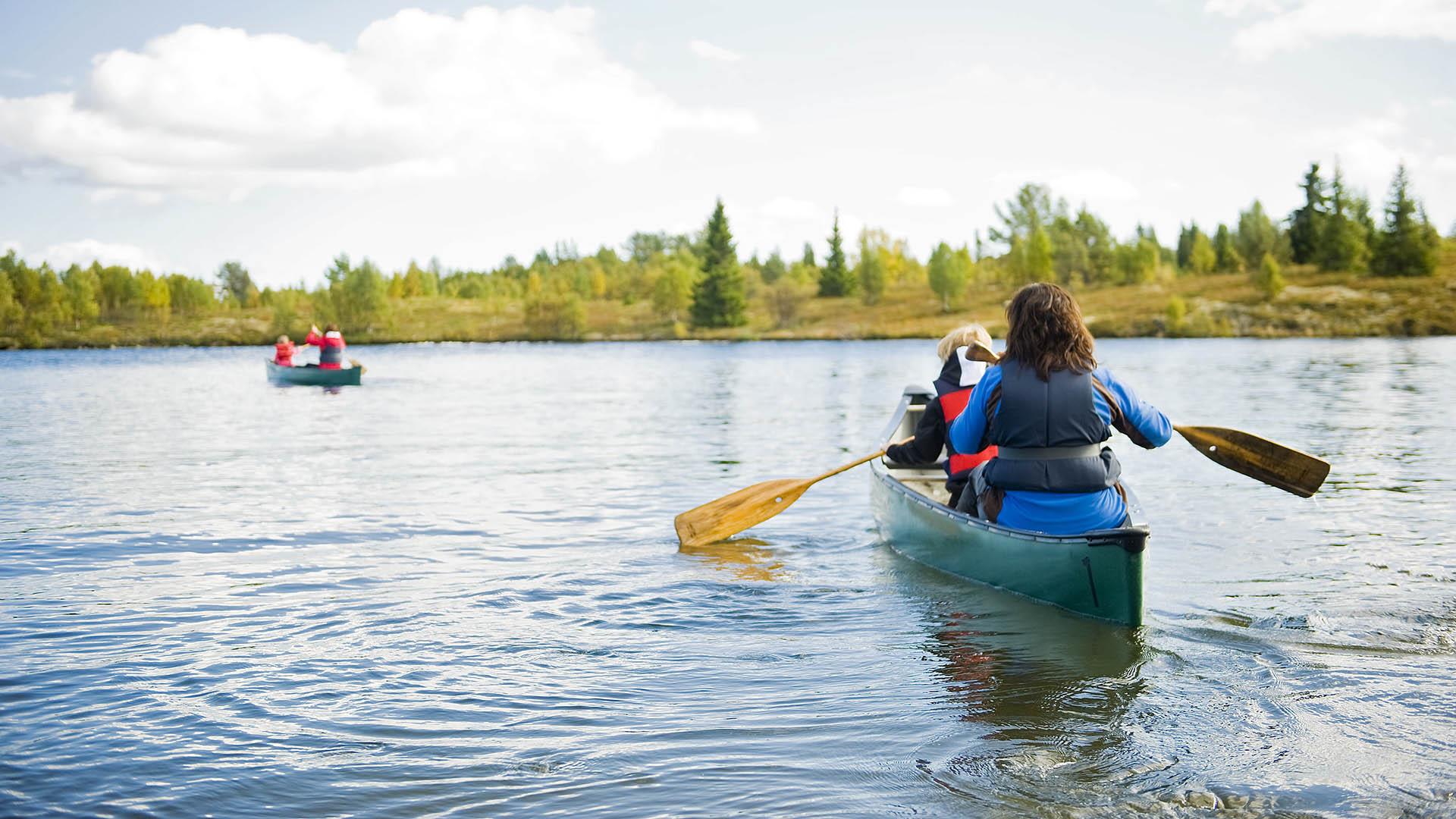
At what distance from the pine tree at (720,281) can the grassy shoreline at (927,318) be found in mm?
1199

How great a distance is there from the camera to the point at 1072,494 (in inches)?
270

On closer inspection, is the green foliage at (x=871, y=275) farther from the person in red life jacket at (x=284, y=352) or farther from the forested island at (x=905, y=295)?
the person in red life jacket at (x=284, y=352)

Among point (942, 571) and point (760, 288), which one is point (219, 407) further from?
point (760, 288)

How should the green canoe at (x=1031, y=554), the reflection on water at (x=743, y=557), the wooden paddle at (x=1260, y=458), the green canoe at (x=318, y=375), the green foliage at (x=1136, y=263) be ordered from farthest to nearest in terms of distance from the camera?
the green foliage at (x=1136, y=263)
the green canoe at (x=318, y=375)
the reflection on water at (x=743, y=557)
the wooden paddle at (x=1260, y=458)
the green canoe at (x=1031, y=554)

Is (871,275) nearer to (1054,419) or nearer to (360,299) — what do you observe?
(360,299)

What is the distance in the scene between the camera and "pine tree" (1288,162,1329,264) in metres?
99.1

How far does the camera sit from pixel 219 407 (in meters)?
26.7

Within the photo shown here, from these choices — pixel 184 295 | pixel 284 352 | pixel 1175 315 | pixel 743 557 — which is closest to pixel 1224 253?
pixel 1175 315

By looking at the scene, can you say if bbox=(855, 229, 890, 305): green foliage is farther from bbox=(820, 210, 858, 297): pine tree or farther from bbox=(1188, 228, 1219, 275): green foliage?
bbox=(1188, 228, 1219, 275): green foliage

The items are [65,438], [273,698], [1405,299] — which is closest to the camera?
[273,698]

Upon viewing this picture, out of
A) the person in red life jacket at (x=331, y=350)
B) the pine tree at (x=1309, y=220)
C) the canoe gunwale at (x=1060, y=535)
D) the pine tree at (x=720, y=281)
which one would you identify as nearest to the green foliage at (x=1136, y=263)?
the pine tree at (x=1309, y=220)

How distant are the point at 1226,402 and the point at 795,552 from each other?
18939mm

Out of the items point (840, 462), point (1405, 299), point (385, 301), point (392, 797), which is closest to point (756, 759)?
point (392, 797)

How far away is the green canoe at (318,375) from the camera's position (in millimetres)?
32500
